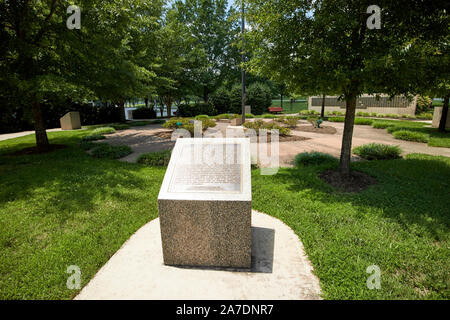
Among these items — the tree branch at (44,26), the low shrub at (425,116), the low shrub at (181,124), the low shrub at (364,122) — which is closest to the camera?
the tree branch at (44,26)

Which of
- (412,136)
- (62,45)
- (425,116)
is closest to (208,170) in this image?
(62,45)

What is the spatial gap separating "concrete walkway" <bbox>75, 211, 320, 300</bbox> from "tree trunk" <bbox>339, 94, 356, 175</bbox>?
3.76 m

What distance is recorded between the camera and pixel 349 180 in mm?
6594

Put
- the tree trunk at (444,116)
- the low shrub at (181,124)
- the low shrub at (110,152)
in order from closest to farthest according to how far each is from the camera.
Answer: the low shrub at (110,152) < the tree trunk at (444,116) < the low shrub at (181,124)

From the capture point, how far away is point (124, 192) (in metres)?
6.13

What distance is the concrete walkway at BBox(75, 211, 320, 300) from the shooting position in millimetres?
2936

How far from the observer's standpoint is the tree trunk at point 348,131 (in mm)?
6449

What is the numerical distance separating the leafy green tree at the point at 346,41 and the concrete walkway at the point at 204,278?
3894 mm

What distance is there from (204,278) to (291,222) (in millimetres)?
2177

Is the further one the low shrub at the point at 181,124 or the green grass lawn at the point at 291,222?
the low shrub at the point at 181,124

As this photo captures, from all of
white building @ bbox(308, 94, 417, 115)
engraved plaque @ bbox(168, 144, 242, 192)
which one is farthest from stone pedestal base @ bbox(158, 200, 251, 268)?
white building @ bbox(308, 94, 417, 115)

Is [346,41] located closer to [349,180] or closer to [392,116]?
[349,180]

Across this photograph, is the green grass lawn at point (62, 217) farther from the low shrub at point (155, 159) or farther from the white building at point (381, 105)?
the white building at point (381, 105)

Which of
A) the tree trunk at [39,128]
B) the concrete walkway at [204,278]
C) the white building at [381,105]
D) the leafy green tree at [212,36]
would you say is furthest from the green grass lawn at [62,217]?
the leafy green tree at [212,36]
